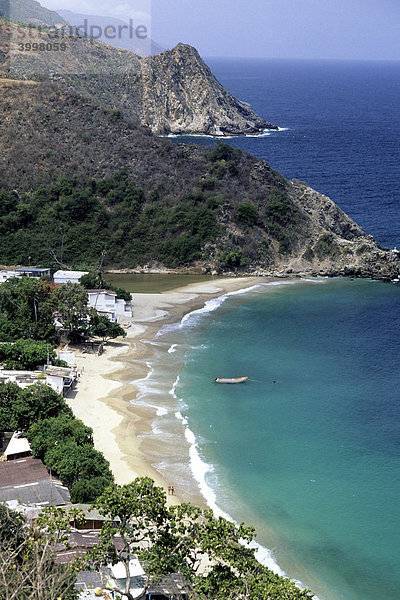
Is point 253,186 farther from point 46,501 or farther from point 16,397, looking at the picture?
point 46,501

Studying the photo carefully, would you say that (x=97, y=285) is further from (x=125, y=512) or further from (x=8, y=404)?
(x=125, y=512)

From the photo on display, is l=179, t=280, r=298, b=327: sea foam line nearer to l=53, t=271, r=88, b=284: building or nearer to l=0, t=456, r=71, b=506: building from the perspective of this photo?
l=53, t=271, r=88, b=284: building

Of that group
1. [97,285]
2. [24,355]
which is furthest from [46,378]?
[97,285]

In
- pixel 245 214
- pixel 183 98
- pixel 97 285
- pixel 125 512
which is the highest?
pixel 183 98

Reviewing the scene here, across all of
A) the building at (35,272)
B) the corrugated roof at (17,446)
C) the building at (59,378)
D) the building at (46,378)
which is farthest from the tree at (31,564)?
the building at (35,272)

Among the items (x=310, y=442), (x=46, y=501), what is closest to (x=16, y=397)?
(x=46, y=501)

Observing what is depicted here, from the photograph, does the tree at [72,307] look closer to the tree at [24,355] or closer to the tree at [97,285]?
the tree at [24,355]
